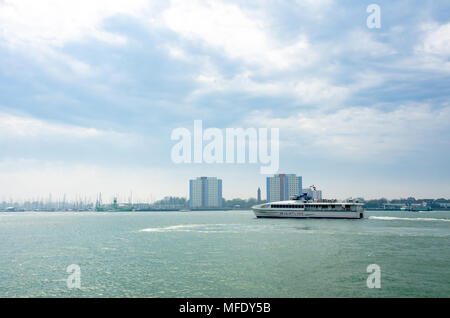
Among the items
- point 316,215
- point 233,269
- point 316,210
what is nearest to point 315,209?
point 316,210

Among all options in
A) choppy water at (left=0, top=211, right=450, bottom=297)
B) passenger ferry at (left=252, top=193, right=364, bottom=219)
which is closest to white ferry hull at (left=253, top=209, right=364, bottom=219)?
passenger ferry at (left=252, top=193, right=364, bottom=219)

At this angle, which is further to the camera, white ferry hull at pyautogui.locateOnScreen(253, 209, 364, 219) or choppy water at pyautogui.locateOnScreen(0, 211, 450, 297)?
white ferry hull at pyautogui.locateOnScreen(253, 209, 364, 219)

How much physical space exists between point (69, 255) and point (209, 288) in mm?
25224

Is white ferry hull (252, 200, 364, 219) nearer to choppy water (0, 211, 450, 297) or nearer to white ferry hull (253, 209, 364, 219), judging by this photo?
white ferry hull (253, 209, 364, 219)

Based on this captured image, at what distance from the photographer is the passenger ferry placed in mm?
102938

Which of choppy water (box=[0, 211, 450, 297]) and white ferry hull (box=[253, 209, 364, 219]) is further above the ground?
choppy water (box=[0, 211, 450, 297])

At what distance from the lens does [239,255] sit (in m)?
37.1

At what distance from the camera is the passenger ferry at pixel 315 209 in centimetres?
10294

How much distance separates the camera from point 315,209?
10438cm

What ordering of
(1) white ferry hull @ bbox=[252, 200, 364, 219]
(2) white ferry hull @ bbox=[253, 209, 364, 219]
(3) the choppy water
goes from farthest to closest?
1. (1) white ferry hull @ bbox=[252, 200, 364, 219]
2. (2) white ferry hull @ bbox=[253, 209, 364, 219]
3. (3) the choppy water

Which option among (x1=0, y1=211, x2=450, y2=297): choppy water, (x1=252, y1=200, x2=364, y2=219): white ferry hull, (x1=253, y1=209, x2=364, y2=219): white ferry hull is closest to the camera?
(x1=0, y1=211, x2=450, y2=297): choppy water
